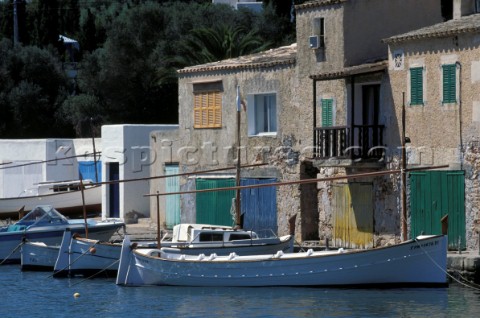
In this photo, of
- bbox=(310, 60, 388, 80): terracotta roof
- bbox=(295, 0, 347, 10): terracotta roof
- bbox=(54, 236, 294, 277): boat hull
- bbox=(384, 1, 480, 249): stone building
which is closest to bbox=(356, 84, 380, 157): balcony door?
bbox=(310, 60, 388, 80): terracotta roof

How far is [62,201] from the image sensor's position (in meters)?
50.3

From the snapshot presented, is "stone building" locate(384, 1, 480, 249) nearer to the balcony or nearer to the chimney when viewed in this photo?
the chimney

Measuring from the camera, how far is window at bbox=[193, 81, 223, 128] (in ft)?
136

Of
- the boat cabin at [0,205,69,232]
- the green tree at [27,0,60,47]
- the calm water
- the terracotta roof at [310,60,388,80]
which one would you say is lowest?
the calm water

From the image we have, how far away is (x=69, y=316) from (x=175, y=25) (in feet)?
125

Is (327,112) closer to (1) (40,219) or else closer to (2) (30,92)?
(1) (40,219)

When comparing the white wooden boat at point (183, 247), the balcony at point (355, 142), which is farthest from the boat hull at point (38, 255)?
the balcony at point (355, 142)

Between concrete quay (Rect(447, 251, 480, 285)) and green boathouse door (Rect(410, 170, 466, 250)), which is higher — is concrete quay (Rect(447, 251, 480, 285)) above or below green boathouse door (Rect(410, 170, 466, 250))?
below

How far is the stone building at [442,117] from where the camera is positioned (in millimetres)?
32156

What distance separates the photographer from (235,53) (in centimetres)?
5450

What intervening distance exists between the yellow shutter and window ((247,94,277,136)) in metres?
1.57

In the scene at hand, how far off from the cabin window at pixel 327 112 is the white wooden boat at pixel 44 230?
7.46 meters

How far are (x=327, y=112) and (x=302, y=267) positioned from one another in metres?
7.01

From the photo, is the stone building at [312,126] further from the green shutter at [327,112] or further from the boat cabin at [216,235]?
the boat cabin at [216,235]
